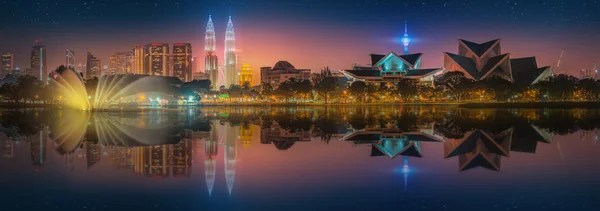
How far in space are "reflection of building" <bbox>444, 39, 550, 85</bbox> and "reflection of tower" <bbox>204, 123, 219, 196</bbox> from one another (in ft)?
361

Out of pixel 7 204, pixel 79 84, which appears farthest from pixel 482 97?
pixel 7 204

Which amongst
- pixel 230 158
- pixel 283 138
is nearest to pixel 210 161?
pixel 230 158

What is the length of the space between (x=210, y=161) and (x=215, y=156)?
3.88 feet

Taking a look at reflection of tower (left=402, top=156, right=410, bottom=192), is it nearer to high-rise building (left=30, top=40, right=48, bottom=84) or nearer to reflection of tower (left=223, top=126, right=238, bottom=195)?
reflection of tower (left=223, top=126, right=238, bottom=195)

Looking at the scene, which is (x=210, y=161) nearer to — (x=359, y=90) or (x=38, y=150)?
(x=38, y=150)

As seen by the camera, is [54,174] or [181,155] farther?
[181,155]

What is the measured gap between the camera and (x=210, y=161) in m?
15.1

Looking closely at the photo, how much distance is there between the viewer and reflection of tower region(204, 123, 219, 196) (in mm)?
11789

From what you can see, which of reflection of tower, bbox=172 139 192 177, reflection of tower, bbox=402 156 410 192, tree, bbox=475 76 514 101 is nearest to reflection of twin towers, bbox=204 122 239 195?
reflection of tower, bbox=172 139 192 177

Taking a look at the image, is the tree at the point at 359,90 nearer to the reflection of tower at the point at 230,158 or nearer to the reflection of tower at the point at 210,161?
the reflection of tower at the point at 230,158

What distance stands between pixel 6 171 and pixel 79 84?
5201 cm

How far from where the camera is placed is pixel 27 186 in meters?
11.5

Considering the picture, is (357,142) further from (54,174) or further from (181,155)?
(54,174)

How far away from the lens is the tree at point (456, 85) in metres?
88.2
